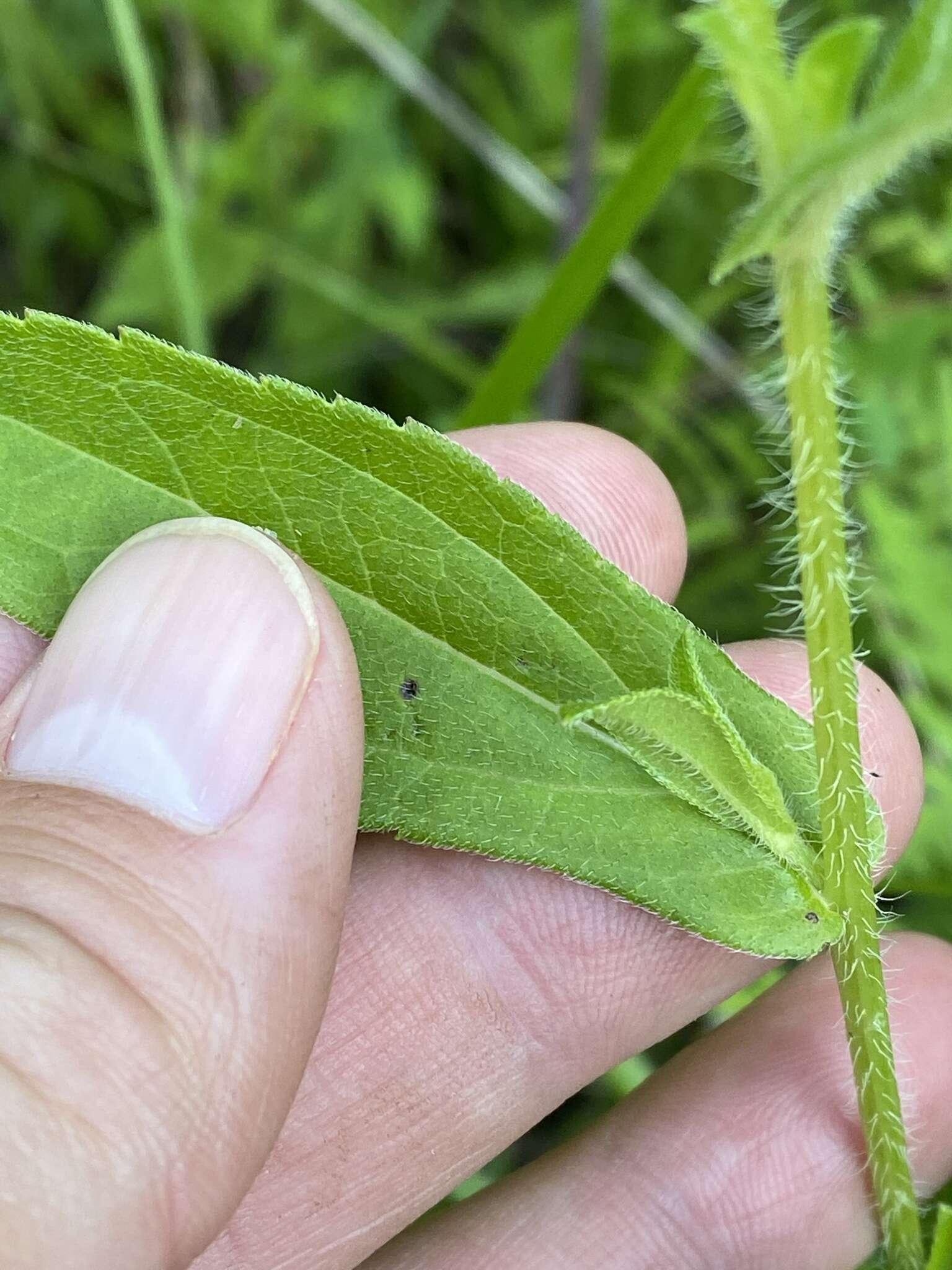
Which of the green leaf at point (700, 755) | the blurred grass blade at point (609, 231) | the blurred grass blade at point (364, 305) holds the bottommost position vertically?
the green leaf at point (700, 755)

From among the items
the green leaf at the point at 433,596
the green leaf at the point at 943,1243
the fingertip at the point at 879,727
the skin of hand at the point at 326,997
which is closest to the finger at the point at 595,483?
the skin of hand at the point at 326,997

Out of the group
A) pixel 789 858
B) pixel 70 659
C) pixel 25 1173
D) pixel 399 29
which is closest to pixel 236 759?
pixel 70 659

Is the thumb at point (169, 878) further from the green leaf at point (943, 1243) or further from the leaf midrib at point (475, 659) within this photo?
the green leaf at point (943, 1243)

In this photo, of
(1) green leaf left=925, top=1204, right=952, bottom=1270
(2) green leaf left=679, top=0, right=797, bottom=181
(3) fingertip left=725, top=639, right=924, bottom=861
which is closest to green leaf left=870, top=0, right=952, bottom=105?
(2) green leaf left=679, top=0, right=797, bottom=181

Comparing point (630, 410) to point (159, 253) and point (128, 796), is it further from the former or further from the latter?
point (128, 796)

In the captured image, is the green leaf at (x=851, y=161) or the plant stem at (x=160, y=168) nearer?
the green leaf at (x=851, y=161)

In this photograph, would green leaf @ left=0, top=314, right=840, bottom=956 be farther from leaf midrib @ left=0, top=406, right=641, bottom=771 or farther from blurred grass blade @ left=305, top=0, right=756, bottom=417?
blurred grass blade @ left=305, top=0, right=756, bottom=417
